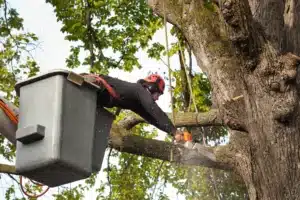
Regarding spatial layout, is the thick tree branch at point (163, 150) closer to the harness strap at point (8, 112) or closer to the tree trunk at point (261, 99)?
the tree trunk at point (261, 99)

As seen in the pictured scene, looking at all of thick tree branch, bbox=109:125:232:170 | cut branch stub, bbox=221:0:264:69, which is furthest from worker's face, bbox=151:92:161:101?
cut branch stub, bbox=221:0:264:69

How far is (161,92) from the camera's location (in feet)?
17.2

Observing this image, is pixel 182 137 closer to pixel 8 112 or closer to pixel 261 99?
pixel 261 99

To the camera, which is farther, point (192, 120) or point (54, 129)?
point (192, 120)

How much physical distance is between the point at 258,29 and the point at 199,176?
462cm

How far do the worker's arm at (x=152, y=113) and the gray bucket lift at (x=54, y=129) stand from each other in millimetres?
1405

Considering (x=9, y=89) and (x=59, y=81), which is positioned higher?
(x=9, y=89)

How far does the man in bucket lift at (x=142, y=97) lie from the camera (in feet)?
15.6

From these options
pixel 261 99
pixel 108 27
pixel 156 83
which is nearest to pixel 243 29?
pixel 261 99

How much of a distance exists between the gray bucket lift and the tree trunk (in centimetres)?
113

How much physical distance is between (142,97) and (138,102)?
6 centimetres

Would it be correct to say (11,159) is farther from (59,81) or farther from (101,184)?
(59,81)

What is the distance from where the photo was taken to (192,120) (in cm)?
625

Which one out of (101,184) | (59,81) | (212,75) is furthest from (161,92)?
(101,184)
